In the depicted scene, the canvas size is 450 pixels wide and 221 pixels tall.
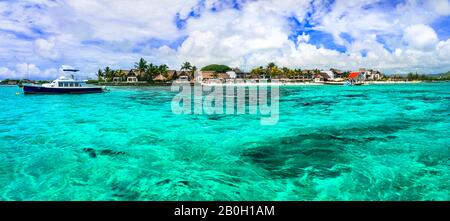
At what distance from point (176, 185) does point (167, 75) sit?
265 ft

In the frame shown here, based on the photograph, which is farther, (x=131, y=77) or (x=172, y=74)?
(x=172, y=74)

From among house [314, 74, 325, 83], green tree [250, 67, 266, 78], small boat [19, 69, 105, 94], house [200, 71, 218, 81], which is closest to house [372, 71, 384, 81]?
house [314, 74, 325, 83]


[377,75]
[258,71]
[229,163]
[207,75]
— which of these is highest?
[258,71]

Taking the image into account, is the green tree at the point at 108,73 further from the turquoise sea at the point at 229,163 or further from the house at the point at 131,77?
the turquoise sea at the point at 229,163

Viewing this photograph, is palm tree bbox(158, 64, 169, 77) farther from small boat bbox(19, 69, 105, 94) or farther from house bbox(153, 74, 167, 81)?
small boat bbox(19, 69, 105, 94)

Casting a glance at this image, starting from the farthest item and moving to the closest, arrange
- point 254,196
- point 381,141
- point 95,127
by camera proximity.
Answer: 1. point 95,127
2. point 381,141
3. point 254,196

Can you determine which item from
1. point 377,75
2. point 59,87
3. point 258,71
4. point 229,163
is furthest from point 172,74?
point 377,75

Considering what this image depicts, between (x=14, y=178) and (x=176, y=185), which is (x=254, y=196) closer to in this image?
(x=176, y=185)

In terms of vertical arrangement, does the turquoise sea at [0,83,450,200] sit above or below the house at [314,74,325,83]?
below

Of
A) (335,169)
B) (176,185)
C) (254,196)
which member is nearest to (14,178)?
(176,185)

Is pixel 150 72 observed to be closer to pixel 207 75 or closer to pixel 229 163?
pixel 207 75
